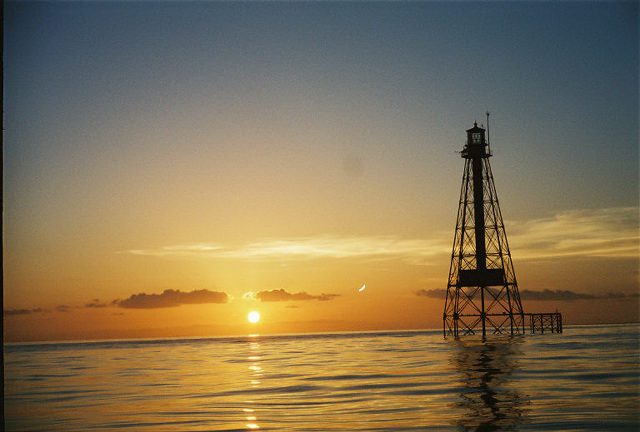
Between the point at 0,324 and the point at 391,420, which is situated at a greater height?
the point at 0,324

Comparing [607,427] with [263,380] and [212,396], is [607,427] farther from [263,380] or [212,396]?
[263,380]

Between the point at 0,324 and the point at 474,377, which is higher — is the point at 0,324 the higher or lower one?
the higher one

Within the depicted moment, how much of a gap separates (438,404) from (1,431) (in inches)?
608

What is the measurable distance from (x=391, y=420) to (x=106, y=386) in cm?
2124

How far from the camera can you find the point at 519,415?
21219 mm

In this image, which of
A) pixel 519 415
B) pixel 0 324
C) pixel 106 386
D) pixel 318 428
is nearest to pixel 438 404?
pixel 519 415

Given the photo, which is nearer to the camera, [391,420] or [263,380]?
[391,420]

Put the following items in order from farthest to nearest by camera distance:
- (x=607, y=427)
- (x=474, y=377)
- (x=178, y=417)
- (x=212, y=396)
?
1. (x=474, y=377)
2. (x=212, y=396)
3. (x=178, y=417)
4. (x=607, y=427)

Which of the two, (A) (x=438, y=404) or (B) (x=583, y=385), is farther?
(B) (x=583, y=385)

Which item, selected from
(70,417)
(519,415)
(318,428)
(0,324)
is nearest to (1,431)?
(0,324)

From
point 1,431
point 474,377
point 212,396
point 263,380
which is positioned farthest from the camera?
point 263,380

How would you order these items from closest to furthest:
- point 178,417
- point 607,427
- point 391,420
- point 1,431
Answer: point 1,431, point 607,427, point 391,420, point 178,417

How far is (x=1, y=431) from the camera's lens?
13656 mm

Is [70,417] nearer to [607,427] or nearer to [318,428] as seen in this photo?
[318,428]
